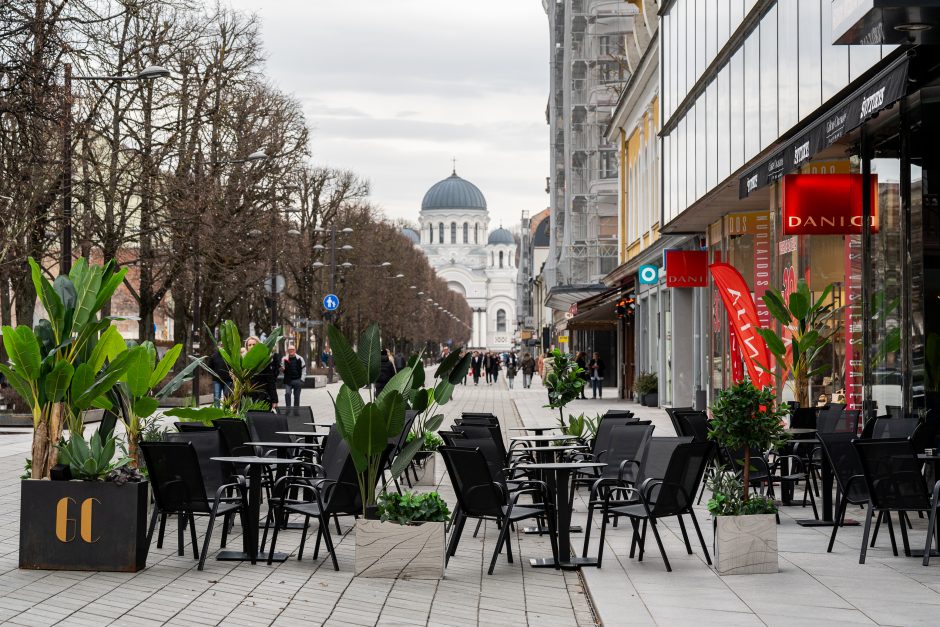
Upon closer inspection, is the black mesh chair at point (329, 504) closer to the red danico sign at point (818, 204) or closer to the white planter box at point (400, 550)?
the white planter box at point (400, 550)

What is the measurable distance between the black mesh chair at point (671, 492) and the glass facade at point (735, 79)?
5.04 meters

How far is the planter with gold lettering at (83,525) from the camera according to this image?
945 centimetres

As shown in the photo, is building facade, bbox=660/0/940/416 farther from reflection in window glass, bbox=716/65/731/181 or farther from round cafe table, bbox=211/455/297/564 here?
round cafe table, bbox=211/455/297/564

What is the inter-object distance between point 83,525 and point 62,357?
1.52 m

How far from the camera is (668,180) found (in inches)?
1126

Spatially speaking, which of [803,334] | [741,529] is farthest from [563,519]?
[803,334]

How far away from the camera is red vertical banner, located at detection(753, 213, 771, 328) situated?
22.2 m

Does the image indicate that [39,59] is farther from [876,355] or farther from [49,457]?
[876,355]

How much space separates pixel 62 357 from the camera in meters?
10.4

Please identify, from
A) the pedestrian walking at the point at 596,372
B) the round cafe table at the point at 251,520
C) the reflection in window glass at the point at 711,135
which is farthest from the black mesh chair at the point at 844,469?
the pedestrian walking at the point at 596,372

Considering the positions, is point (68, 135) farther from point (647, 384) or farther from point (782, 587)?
point (647, 384)

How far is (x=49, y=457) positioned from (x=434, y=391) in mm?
3633

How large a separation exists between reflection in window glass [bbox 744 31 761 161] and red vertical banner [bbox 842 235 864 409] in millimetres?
2820

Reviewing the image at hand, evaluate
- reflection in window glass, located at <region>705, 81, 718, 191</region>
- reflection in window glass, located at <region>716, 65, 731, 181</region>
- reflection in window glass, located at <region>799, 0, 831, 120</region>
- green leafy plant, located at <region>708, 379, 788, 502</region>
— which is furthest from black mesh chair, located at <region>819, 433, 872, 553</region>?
reflection in window glass, located at <region>705, 81, 718, 191</region>
